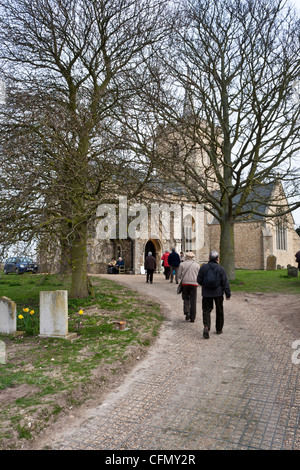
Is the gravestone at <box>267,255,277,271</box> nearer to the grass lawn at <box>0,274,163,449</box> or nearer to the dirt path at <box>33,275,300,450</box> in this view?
the grass lawn at <box>0,274,163,449</box>

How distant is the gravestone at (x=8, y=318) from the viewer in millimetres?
7719

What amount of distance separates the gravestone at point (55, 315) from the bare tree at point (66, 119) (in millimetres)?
1684

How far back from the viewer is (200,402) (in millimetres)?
4480

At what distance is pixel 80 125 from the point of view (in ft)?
30.7

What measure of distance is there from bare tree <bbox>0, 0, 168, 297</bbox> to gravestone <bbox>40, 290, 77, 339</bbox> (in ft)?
5.53

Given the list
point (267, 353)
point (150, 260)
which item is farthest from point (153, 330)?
point (150, 260)

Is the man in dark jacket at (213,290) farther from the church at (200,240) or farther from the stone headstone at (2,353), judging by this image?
the church at (200,240)

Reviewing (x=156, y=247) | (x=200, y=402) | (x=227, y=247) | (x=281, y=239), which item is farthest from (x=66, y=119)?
(x=281, y=239)

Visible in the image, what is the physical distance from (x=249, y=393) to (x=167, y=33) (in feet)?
39.9

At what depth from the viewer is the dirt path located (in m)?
3.63

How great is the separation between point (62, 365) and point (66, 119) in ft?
20.0

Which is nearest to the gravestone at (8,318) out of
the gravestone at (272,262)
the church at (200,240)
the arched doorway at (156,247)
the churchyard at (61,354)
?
the churchyard at (61,354)

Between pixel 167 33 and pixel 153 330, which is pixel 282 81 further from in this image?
pixel 153 330

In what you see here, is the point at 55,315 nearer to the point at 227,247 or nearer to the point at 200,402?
the point at 200,402
